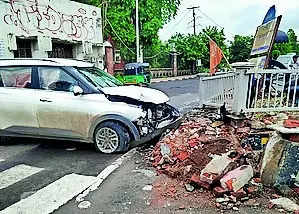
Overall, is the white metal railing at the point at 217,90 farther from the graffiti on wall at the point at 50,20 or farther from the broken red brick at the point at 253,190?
the graffiti on wall at the point at 50,20

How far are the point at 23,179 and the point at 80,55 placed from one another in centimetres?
1288

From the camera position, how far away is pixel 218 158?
14.1 ft

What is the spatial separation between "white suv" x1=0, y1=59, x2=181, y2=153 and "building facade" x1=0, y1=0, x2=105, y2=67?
6652mm

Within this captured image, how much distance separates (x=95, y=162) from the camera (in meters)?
5.41

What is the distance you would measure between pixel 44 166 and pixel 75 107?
126 cm

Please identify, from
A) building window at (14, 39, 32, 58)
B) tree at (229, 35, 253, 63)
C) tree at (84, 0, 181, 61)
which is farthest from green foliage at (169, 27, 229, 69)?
building window at (14, 39, 32, 58)

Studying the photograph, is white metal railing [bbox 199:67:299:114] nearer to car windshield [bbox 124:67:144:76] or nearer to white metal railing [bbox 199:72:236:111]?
white metal railing [bbox 199:72:236:111]

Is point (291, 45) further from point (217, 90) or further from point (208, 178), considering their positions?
point (208, 178)

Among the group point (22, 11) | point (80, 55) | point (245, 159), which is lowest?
point (245, 159)

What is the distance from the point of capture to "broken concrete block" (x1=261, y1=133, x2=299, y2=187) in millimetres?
3830

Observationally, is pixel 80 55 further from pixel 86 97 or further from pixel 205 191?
pixel 205 191

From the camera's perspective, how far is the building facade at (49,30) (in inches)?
488

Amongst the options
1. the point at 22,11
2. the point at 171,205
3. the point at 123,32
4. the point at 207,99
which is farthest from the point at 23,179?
the point at 123,32

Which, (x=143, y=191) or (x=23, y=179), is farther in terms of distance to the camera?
(x=23, y=179)
